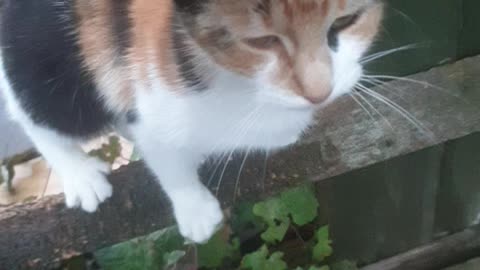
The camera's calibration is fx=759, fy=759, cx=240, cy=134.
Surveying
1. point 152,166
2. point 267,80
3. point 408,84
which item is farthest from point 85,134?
point 408,84

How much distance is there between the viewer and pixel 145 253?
1.30 meters

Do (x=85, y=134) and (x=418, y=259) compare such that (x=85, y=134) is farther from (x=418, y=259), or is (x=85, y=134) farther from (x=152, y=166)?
(x=418, y=259)

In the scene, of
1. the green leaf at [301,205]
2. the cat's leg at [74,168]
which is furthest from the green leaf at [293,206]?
the cat's leg at [74,168]

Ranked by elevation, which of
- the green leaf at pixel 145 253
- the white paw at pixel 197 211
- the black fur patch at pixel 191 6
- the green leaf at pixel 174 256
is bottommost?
the green leaf at pixel 145 253

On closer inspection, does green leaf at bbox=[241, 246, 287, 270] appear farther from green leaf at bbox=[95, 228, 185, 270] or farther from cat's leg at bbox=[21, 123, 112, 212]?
cat's leg at bbox=[21, 123, 112, 212]

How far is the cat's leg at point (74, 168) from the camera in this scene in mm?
1059

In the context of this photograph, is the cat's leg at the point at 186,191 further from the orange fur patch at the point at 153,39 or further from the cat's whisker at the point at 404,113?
the cat's whisker at the point at 404,113

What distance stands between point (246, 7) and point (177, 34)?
0.15m

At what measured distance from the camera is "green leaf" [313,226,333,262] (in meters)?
1.46

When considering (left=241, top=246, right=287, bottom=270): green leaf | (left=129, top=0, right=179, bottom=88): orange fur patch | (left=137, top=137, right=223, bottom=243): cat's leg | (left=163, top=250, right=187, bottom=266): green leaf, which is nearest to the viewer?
(left=129, top=0, right=179, bottom=88): orange fur patch

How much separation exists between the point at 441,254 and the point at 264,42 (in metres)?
1.00

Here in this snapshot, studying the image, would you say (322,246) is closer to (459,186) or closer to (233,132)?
(459,186)

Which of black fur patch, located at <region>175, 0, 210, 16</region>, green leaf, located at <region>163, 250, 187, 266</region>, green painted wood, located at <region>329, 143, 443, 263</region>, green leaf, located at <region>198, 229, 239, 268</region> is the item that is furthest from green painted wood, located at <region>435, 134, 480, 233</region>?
black fur patch, located at <region>175, 0, 210, 16</region>

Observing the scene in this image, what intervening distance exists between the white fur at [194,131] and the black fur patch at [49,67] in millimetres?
43
